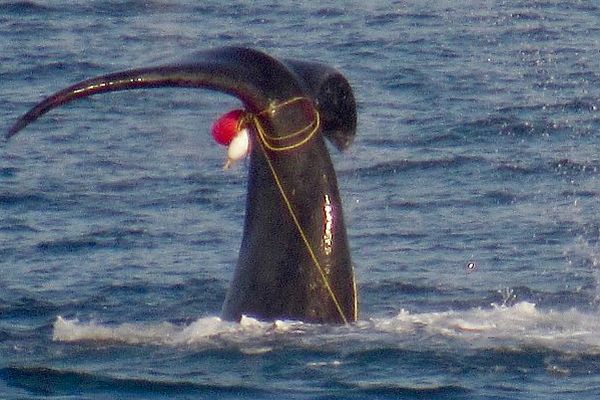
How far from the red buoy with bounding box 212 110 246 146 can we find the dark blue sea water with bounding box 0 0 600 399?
1264mm

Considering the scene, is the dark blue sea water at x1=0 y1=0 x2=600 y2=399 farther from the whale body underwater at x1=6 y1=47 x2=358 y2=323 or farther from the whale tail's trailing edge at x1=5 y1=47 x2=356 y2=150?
the whale tail's trailing edge at x1=5 y1=47 x2=356 y2=150

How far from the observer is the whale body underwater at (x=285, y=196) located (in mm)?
11797

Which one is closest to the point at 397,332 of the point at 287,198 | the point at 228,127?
the point at 287,198

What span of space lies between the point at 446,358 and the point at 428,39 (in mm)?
15824

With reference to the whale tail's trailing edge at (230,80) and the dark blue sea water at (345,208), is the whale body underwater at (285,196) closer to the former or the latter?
the whale tail's trailing edge at (230,80)

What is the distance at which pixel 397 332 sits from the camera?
1216 cm

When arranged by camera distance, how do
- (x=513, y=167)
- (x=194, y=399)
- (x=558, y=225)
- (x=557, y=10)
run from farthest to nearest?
(x=557, y=10) → (x=513, y=167) → (x=558, y=225) → (x=194, y=399)

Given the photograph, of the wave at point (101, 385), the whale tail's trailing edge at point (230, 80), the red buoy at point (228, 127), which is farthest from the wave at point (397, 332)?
the whale tail's trailing edge at point (230, 80)

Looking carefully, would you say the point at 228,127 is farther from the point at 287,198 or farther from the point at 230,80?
the point at 287,198

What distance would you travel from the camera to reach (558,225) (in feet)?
55.4

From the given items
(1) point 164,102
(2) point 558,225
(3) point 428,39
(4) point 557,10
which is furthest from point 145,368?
(4) point 557,10

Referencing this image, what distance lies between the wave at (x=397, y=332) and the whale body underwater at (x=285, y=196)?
0.57 feet

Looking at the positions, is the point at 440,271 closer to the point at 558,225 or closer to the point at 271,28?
the point at 558,225

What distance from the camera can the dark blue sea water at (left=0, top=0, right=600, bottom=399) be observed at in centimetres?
1148
